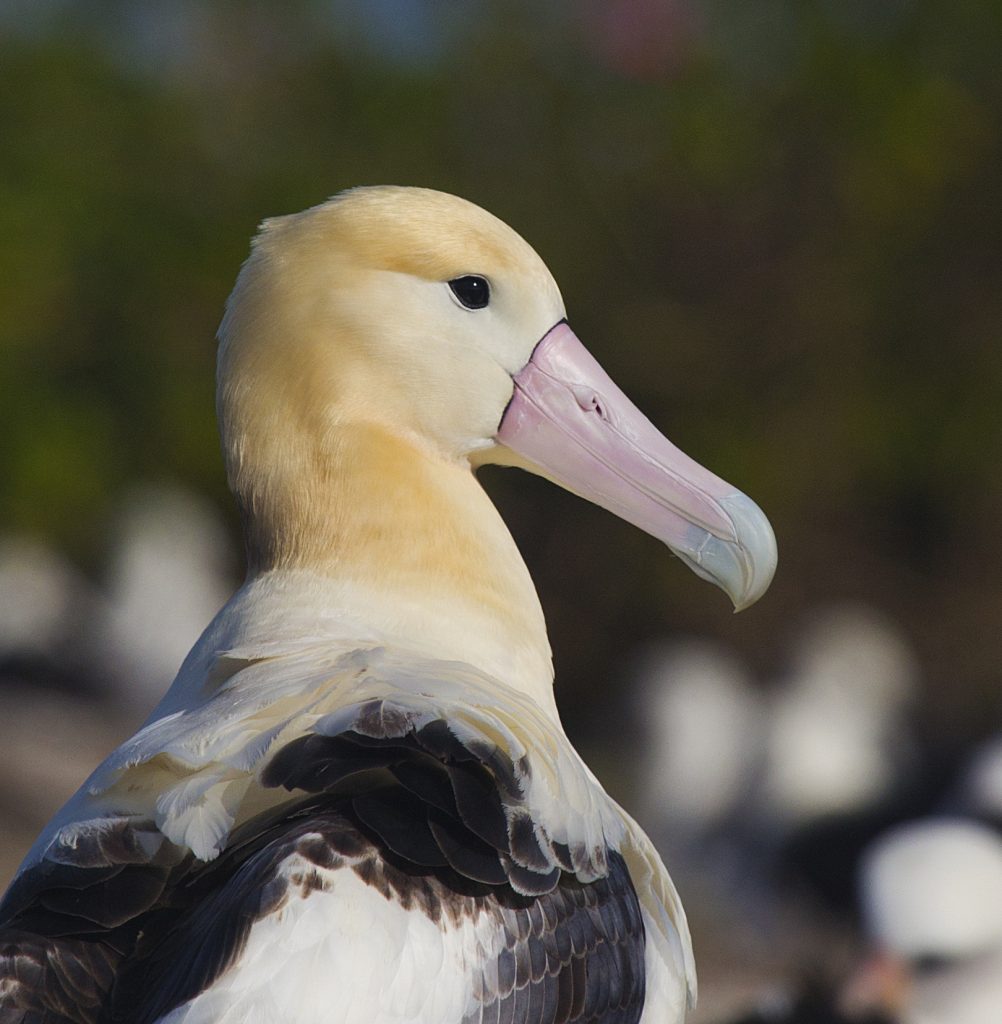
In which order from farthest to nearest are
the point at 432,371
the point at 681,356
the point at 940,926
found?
the point at 681,356 → the point at 940,926 → the point at 432,371

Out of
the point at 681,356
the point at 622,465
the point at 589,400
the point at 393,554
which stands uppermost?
the point at 681,356

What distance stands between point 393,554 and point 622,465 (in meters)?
0.47

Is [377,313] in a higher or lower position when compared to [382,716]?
higher

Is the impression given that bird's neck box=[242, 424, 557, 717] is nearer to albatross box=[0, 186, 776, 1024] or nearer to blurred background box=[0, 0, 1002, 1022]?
albatross box=[0, 186, 776, 1024]

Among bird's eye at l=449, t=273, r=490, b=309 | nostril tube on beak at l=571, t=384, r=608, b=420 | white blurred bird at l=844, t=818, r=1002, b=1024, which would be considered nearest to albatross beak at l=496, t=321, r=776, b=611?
nostril tube on beak at l=571, t=384, r=608, b=420

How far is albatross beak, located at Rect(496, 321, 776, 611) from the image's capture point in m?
2.88

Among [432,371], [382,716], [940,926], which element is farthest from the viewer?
[940,926]

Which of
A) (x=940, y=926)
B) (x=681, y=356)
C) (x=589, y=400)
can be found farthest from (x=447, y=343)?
(x=681, y=356)

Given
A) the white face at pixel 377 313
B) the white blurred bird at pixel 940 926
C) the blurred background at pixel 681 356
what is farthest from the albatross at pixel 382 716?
the blurred background at pixel 681 356

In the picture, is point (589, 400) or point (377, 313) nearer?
point (377, 313)

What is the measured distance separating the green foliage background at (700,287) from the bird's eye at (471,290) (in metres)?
8.45

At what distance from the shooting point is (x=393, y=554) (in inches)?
107

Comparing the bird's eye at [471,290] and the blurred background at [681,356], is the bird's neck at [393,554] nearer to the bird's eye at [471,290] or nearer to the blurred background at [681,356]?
the bird's eye at [471,290]

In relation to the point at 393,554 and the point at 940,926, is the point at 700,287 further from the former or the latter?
the point at 393,554
